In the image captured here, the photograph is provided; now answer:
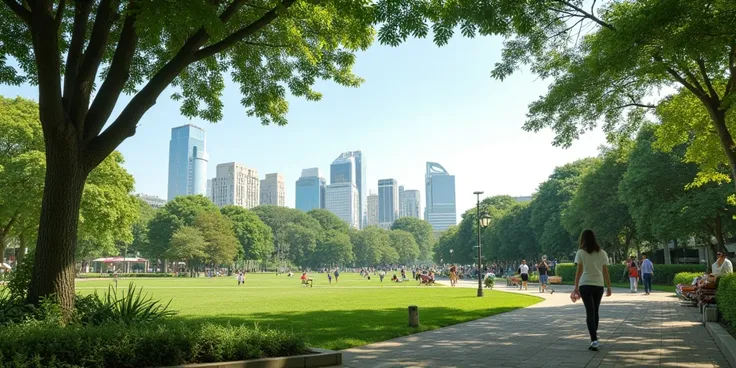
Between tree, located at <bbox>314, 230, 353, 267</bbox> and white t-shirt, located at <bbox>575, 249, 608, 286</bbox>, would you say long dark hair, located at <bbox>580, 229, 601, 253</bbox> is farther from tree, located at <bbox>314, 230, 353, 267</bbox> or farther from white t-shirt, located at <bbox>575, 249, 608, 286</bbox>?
tree, located at <bbox>314, 230, 353, 267</bbox>

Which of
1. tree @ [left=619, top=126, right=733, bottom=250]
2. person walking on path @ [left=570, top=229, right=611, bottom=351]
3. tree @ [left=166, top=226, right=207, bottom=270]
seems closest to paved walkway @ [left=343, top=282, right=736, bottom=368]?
person walking on path @ [left=570, top=229, right=611, bottom=351]

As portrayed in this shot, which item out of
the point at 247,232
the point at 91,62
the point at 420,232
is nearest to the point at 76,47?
the point at 91,62

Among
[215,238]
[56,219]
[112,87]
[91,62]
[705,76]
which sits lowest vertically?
[56,219]

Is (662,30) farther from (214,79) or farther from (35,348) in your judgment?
(35,348)

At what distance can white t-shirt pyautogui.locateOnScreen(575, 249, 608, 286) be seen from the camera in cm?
865

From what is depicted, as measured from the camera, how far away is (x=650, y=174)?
35.0 m

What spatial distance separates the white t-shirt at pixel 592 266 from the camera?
865cm

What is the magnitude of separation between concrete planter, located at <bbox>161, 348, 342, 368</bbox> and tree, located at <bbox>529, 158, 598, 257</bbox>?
175 feet

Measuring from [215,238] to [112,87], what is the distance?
6925cm

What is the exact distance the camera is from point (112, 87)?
28.8 feet

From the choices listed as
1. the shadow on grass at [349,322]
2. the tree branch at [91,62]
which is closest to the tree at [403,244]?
the shadow on grass at [349,322]

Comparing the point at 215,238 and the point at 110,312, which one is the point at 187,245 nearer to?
the point at 215,238

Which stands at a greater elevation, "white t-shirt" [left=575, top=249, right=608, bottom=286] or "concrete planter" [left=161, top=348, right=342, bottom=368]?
"white t-shirt" [left=575, top=249, right=608, bottom=286]

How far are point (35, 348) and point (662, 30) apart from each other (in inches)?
422
